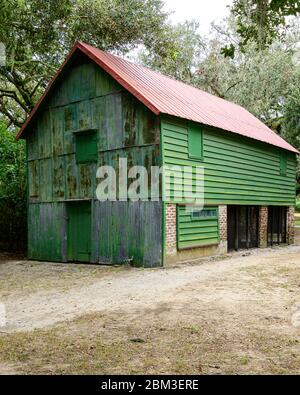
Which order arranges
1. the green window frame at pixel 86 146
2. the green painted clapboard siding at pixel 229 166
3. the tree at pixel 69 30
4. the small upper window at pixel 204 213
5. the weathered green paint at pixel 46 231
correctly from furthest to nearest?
the tree at pixel 69 30, the weathered green paint at pixel 46 231, the green window frame at pixel 86 146, the small upper window at pixel 204 213, the green painted clapboard siding at pixel 229 166

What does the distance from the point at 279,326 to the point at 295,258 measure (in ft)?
33.1

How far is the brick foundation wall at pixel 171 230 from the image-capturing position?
1498 centimetres

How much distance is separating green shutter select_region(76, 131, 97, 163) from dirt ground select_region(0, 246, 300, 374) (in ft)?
16.3

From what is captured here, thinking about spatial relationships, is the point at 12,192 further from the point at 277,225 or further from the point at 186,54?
the point at 186,54

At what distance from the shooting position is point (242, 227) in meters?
21.2

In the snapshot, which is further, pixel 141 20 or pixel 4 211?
pixel 141 20

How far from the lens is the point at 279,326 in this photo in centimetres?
723

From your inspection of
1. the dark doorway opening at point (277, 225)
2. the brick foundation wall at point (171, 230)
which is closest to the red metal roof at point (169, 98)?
the brick foundation wall at point (171, 230)

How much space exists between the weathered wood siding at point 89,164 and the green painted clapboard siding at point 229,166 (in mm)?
896

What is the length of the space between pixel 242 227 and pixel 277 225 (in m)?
4.28

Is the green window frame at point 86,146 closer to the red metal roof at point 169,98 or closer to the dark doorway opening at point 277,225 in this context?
the red metal roof at point 169,98

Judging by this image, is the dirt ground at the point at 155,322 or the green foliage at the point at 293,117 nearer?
the dirt ground at the point at 155,322
